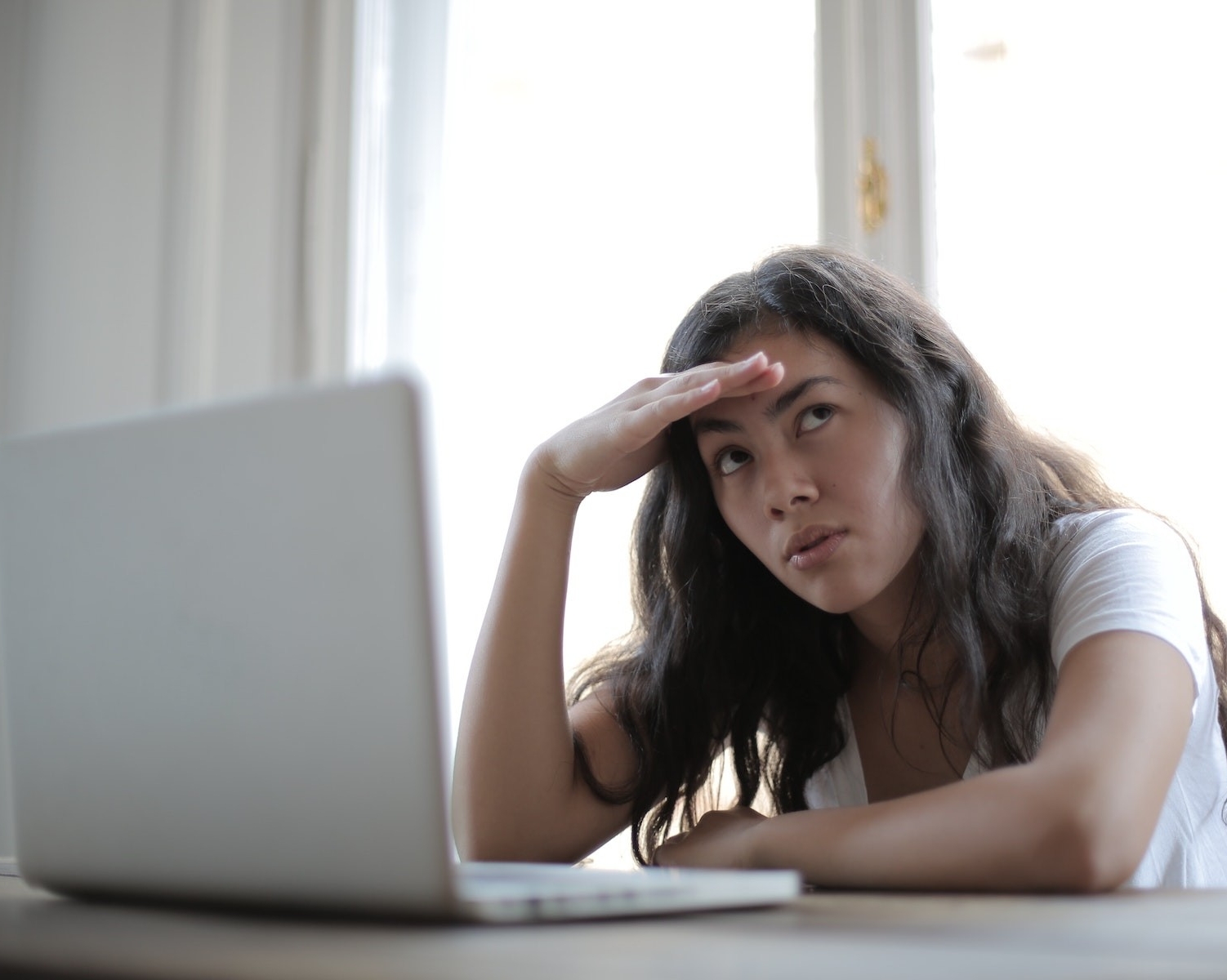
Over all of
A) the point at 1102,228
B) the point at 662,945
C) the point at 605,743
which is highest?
the point at 1102,228

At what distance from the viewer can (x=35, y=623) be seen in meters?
0.66

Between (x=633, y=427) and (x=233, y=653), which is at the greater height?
(x=633, y=427)

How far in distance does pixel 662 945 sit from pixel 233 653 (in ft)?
0.77

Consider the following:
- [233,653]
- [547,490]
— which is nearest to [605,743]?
[547,490]

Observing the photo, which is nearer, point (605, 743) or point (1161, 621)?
point (1161, 621)

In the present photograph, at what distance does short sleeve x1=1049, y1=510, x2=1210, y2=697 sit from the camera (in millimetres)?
985

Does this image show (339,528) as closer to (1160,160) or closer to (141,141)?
(1160,160)

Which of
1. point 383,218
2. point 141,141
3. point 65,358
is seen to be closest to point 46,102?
point 141,141

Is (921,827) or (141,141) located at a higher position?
(141,141)

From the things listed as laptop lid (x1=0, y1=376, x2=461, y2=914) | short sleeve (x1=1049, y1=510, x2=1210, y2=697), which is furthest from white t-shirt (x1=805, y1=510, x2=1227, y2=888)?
laptop lid (x1=0, y1=376, x2=461, y2=914)

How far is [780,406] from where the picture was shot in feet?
3.90

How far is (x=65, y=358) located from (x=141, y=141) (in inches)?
16.9

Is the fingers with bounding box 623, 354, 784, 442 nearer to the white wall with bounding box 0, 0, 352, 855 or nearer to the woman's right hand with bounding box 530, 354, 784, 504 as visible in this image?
the woman's right hand with bounding box 530, 354, 784, 504

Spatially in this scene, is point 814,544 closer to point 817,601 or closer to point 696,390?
point 817,601
